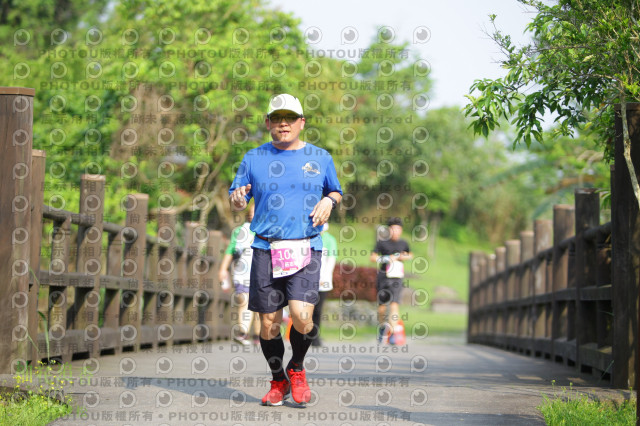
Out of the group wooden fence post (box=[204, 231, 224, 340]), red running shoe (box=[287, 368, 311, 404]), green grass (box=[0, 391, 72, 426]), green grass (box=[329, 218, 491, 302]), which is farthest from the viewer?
green grass (box=[329, 218, 491, 302])

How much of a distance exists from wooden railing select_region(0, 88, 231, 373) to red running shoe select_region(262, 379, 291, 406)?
189cm

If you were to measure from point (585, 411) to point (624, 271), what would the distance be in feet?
6.03

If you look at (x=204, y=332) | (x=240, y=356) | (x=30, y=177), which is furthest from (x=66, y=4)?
(x=30, y=177)

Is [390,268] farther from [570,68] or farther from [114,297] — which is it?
[570,68]

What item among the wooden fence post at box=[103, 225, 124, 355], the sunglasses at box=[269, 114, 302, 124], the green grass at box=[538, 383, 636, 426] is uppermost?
the sunglasses at box=[269, 114, 302, 124]

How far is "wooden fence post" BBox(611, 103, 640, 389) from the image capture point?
22.1 ft

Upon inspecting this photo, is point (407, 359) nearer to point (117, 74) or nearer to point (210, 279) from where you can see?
point (210, 279)

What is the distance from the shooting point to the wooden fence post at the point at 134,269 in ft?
33.6

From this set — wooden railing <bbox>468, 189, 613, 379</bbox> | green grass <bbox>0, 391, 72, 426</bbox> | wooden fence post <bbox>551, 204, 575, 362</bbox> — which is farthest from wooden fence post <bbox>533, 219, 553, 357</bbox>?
green grass <bbox>0, 391, 72, 426</bbox>

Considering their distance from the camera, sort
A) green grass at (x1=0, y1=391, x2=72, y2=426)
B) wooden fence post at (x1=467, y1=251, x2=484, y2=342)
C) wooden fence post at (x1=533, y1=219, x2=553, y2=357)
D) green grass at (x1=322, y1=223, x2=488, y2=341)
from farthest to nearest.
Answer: green grass at (x1=322, y1=223, x2=488, y2=341), wooden fence post at (x1=467, y1=251, x2=484, y2=342), wooden fence post at (x1=533, y1=219, x2=553, y2=357), green grass at (x1=0, y1=391, x2=72, y2=426)

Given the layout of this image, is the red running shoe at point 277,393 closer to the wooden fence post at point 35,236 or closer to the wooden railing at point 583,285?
the wooden fence post at point 35,236

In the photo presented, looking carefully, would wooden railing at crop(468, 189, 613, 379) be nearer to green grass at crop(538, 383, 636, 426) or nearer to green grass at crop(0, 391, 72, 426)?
green grass at crop(538, 383, 636, 426)

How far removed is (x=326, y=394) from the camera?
641cm

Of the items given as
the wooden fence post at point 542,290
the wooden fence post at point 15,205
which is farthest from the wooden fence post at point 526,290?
the wooden fence post at point 15,205
